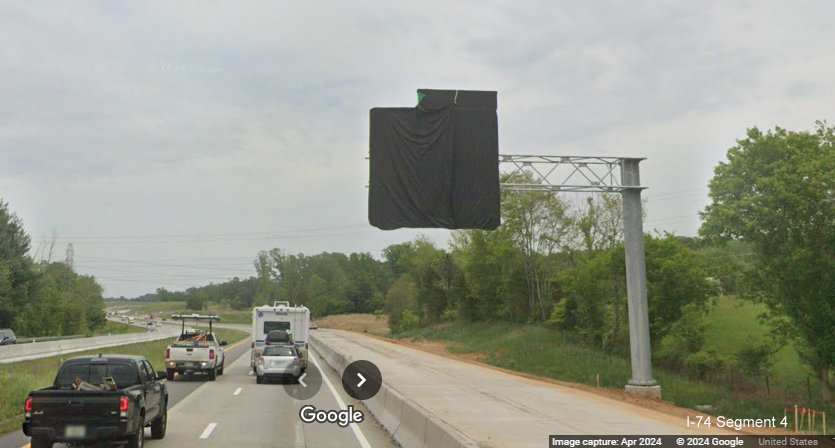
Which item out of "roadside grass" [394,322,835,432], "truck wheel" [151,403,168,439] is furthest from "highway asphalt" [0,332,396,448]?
"roadside grass" [394,322,835,432]

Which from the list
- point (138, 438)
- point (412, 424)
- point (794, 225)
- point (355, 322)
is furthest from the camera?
point (355, 322)

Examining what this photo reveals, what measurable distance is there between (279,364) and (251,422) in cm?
1080

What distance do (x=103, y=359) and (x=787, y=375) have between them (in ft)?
107

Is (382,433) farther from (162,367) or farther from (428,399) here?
(162,367)

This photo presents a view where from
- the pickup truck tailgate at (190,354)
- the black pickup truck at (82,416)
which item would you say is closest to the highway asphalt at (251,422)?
the black pickup truck at (82,416)

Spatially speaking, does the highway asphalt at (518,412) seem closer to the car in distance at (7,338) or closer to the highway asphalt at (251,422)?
A: the highway asphalt at (251,422)

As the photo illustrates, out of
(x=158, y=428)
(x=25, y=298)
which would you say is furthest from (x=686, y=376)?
(x=25, y=298)

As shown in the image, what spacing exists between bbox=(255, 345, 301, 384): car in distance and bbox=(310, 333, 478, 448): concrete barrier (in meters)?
8.71

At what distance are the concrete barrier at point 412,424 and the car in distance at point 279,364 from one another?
8.71m

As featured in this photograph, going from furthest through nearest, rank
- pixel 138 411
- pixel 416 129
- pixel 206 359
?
pixel 206 359, pixel 416 129, pixel 138 411

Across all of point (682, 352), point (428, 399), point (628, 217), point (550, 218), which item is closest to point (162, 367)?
point (428, 399)

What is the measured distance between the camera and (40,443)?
34.6 feet

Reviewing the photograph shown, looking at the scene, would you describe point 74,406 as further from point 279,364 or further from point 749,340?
point 749,340

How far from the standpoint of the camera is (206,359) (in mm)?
27328
